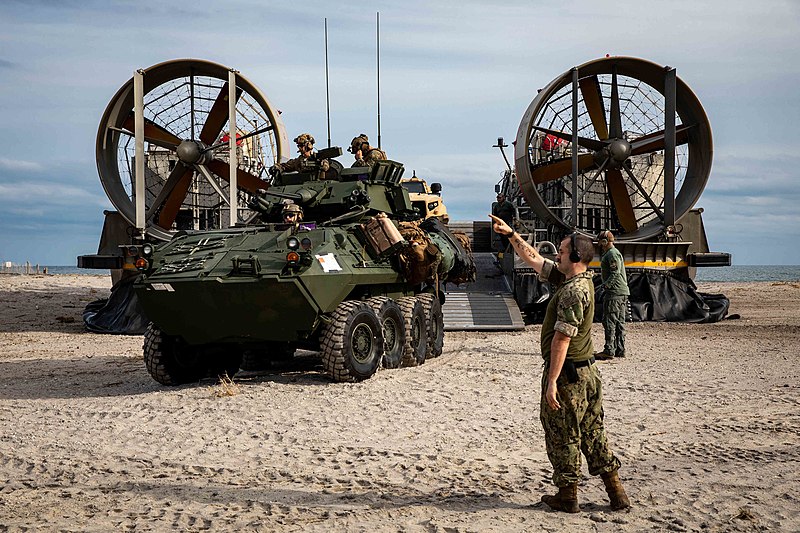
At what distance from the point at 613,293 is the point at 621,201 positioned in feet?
25.1

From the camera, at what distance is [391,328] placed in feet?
32.2

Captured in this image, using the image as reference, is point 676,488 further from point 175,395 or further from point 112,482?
point 175,395

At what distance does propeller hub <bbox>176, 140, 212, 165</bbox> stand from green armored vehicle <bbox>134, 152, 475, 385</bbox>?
5582 millimetres

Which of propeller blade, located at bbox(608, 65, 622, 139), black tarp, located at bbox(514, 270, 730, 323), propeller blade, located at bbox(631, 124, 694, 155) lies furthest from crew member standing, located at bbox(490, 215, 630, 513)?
propeller blade, located at bbox(631, 124, 694, 155)

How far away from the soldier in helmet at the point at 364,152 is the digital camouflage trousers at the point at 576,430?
24.8 feet

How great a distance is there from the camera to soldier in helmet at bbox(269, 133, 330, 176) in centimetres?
1116

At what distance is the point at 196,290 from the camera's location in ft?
26.7

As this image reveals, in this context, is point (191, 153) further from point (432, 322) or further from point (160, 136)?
point (432, 322)

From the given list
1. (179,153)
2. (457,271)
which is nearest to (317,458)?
(457,271)

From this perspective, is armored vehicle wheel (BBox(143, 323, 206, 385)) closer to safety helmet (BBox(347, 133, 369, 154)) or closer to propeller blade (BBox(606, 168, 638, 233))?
safety helmet (BBox(347, 133, 369, 154))

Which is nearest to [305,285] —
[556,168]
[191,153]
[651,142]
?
[191,153]

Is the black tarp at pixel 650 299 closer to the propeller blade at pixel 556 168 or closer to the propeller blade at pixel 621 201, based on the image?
the propeller blade at pixel 621 201

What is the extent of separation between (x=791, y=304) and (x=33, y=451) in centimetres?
1976

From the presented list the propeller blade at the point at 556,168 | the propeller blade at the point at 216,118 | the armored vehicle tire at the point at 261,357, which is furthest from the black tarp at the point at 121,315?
the propeller blade at the point at 556,168
